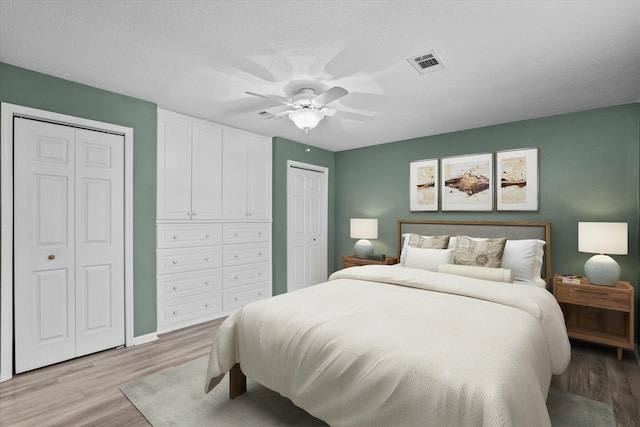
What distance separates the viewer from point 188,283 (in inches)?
151

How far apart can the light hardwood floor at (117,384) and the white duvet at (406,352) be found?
1.75 ft

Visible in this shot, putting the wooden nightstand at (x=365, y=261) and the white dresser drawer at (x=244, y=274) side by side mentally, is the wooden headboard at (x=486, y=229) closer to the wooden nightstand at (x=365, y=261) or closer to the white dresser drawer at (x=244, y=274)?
the wooden nightstand at (x=365, y=261)

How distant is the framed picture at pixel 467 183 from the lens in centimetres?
411

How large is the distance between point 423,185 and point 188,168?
320 centimetres

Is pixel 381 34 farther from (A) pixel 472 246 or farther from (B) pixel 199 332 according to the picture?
(B) pixel 199 332

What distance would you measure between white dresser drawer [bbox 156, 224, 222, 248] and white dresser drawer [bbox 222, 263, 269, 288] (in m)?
0.46

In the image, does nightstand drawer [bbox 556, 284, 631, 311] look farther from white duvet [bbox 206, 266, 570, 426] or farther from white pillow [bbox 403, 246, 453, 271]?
white pillow [bbox 403, 246, 453, 271]

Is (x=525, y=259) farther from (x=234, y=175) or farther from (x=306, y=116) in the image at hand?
(x=234, y=175)

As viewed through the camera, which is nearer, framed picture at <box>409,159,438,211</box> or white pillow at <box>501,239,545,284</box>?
white pillow at <box>501,239,545,284</box>

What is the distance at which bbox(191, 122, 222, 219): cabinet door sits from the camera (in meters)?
3.91

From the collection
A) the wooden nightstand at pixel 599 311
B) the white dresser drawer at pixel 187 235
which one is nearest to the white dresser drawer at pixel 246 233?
the white dresser drawer at pixel 187 235

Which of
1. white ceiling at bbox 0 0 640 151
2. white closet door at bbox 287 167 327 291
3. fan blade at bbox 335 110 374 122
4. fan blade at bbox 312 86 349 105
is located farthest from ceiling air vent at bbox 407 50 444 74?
white closet door at bbox 287 167 327 291

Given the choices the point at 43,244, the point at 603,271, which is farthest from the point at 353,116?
the point at 43,244

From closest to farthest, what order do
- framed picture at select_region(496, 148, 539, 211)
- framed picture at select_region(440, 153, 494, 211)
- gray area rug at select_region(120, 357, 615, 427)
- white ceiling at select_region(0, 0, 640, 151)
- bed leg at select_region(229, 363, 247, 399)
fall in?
white ceiling at select_region(0, 0, 640, 151) → gray area rug at select_region(120, 357, 615, 427) → bed leg at select_region(229, 363, 247, 399) → framed picture at select_region(496, 148, 539, 211) → framed picture at select_region(440, 153, 494, 211)
